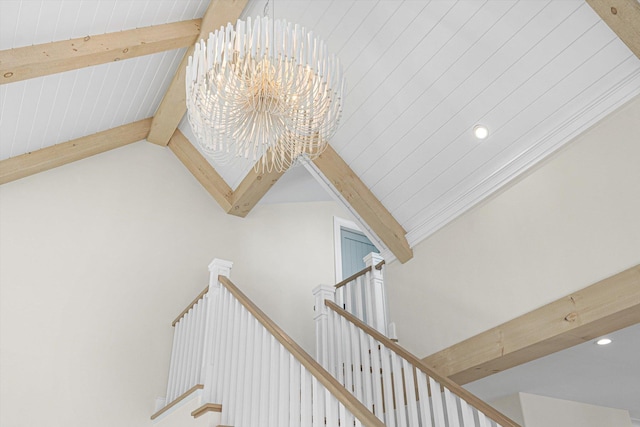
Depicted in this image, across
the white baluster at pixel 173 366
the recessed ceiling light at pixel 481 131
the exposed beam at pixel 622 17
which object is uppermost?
→ the recessed ceiling light at pixel 481 131

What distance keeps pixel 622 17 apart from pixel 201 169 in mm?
4646

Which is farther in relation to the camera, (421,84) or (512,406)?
(512,406)

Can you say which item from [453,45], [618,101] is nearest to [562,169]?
[618,101]

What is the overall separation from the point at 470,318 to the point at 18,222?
4302mm

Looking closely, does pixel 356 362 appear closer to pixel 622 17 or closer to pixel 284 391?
pixel 284 391

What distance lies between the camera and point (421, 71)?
4340 mm

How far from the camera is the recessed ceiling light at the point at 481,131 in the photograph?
432 cm

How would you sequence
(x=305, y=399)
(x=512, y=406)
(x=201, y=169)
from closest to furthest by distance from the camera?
(x=305, y=399), (x=512, y=406), (x=201, y=169)

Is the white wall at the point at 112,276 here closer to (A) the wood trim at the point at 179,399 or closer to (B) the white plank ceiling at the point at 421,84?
(A) the wood trim at the point at 179,399

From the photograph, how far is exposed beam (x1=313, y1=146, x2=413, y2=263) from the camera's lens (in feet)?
17.1

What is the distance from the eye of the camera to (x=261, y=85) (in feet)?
10.6

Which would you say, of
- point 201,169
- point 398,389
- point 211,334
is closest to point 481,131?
point 398,389

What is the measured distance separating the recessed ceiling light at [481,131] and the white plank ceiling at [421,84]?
0.06 meters

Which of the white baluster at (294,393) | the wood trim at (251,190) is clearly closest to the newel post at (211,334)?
the white baluster at (294,393)
